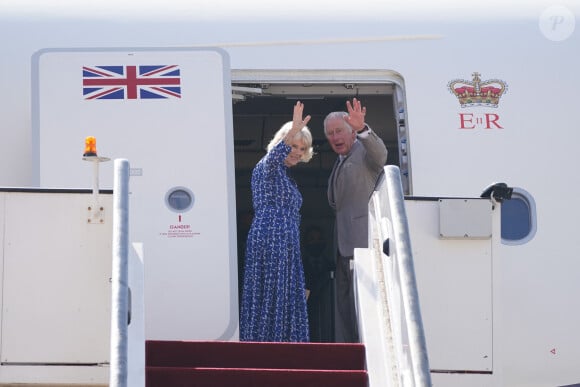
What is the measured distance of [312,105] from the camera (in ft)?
35.6

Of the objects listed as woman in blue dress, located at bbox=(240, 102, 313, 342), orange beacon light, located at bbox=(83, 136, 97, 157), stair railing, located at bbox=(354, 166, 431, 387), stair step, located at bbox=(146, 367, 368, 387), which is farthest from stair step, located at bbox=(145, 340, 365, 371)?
orange beacon light, located at bbox=(83, 136, 97, 157)

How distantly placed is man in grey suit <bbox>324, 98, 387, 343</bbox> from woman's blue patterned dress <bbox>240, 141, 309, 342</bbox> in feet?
1.92

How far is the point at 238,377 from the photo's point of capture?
19.9 feet

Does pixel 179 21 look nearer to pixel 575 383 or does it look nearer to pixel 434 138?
pixel 434 138

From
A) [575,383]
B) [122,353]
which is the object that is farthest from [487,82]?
[122,353]

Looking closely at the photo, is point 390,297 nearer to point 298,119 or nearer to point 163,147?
point 298,119

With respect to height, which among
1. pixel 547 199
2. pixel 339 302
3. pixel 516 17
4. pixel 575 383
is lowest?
pixel 575 383

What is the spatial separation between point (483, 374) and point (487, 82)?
8.29ft

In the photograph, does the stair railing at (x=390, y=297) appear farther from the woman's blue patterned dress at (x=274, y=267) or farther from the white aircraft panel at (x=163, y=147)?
the white aircraft panel at (x=163, y=147)

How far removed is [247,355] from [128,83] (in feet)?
8.02

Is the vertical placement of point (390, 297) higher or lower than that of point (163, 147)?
lower

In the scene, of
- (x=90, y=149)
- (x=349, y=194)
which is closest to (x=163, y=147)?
(x=349, y=194)

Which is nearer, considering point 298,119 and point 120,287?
point 120,287

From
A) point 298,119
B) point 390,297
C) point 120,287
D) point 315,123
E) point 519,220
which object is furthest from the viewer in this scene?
point 315,123
